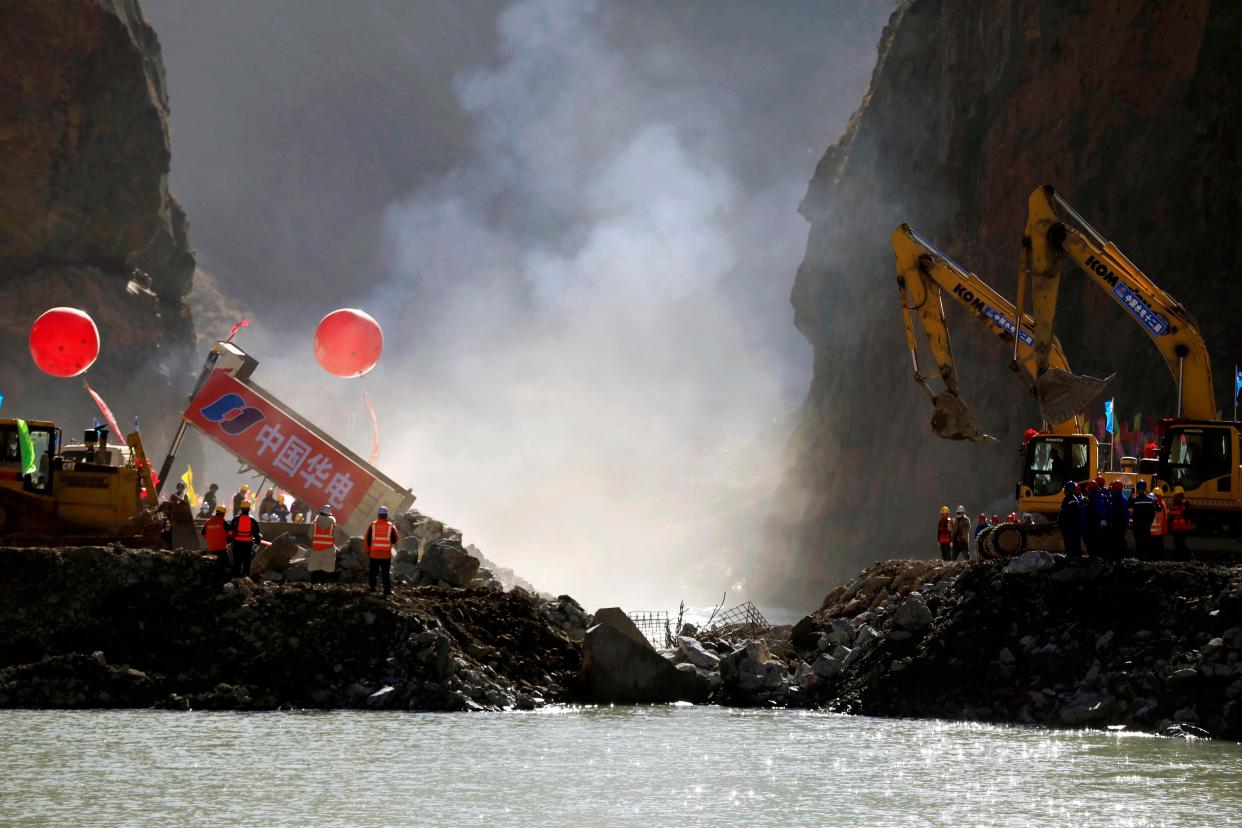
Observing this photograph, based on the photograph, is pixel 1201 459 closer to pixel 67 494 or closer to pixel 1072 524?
pixel 1072 524

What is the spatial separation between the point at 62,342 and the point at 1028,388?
70.5ft

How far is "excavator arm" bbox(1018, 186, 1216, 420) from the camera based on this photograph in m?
29.3

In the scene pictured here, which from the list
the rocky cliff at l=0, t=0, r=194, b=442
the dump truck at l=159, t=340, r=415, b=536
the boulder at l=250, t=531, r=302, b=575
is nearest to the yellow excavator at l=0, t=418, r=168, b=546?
the boulder at l=250, t=531, r=302, b=575

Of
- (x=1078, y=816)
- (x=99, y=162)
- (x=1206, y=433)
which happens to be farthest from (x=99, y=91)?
(x=1078, y=816)

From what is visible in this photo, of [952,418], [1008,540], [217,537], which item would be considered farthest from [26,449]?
[952,418]

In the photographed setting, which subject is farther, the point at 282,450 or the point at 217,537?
the point at 282,450

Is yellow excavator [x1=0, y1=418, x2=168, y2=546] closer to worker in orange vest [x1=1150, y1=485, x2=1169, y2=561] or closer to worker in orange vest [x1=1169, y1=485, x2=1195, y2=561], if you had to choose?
worker in orange vest [x1=1150, y1=485, x2=1169, y2=561]

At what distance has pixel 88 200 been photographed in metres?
77.9

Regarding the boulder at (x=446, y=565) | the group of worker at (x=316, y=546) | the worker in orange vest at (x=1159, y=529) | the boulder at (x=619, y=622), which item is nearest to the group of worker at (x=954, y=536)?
the worker in orange vest at (x=1159, y=529)

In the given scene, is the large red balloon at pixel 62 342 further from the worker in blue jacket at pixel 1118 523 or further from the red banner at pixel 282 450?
the worker in blue jacket at pixel 1118 523

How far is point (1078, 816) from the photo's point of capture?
17109 millimetres

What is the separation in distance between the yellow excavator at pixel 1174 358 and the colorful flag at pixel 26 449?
789 inches

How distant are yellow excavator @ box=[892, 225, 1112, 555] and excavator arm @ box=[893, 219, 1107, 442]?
0.8 inches

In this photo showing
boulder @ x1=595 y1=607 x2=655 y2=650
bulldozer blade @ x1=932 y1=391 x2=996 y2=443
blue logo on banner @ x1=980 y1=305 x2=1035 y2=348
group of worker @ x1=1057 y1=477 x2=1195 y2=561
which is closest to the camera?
group of worker @ x1=1057 y1=477 x2=1195 y2=561
